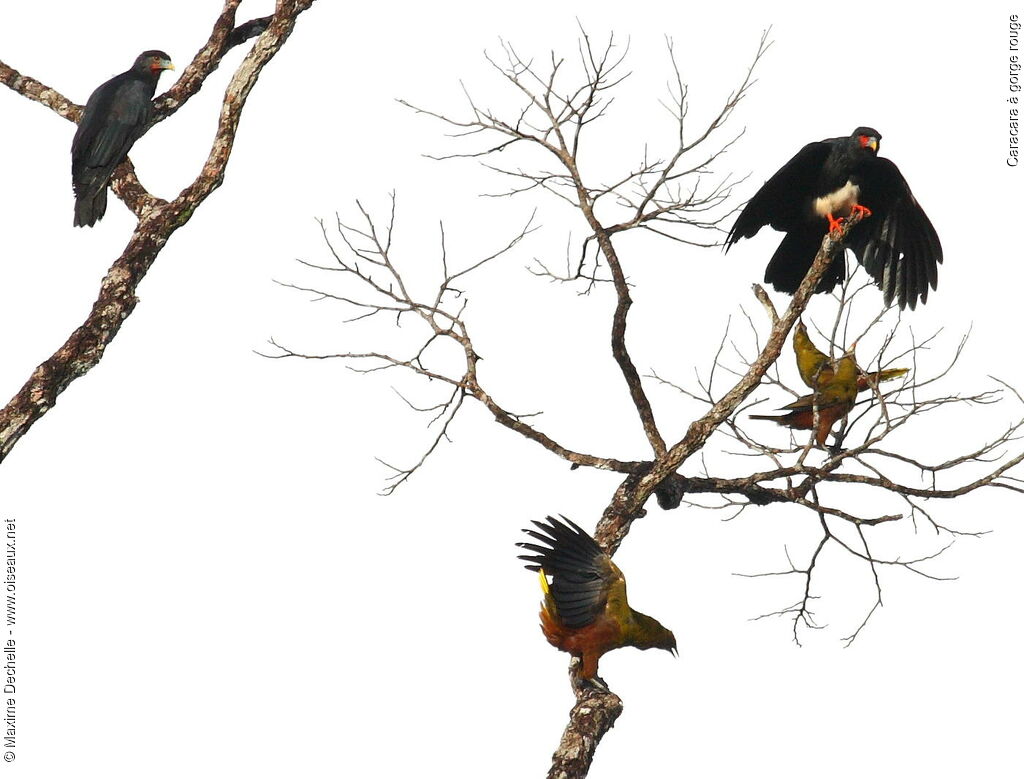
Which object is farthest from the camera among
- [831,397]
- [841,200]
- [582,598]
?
[841,200]

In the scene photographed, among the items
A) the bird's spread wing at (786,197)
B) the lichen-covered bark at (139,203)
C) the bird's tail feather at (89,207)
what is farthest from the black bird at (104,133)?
the bird's spread wing at (786,197)

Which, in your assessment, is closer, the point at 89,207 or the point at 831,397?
the point at 831,397

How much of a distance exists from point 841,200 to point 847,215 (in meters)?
0.10

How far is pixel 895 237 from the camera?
780cm

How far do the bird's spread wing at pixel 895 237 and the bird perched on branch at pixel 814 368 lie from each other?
0.73 metres

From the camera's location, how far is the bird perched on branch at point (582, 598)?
642 cm

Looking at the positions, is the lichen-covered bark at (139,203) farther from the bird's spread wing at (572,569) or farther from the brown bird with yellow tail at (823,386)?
the brown bird with yellow tail at (823,386)

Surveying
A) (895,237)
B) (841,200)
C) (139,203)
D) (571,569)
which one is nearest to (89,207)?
(139,203)

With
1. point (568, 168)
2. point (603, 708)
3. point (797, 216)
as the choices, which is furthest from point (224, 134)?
point (603, 708)

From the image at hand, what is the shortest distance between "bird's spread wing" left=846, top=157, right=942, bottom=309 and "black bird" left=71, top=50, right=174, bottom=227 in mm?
4377

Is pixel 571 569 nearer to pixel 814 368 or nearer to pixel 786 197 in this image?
pixel 814 368

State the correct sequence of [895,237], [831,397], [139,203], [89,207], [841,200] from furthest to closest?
[89,207] < [139,203] < [895,237] < [841,200] < [831,397]

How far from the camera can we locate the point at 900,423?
6.66m

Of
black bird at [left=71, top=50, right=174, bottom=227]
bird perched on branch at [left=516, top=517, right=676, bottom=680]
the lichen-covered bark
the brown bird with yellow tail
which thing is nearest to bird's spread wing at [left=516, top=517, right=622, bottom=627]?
bird perched on branch at [left=516, top=517, right=676, bottom=680]
